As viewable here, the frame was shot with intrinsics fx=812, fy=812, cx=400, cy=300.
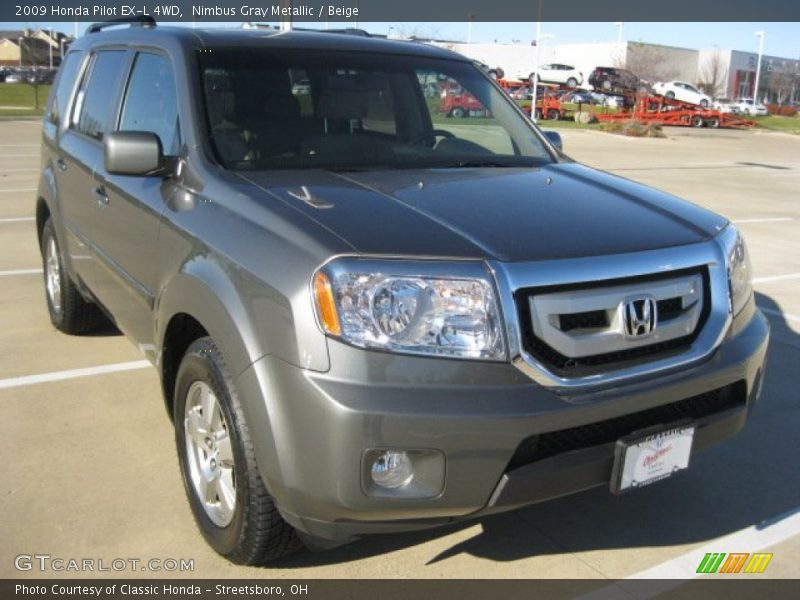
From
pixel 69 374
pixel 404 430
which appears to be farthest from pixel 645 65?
pixel 404 430

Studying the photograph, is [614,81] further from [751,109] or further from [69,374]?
[69,374]

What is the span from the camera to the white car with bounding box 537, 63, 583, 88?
59062 mm

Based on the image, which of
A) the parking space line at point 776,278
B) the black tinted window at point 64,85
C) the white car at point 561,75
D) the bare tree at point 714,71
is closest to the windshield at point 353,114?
the black tinted window at point 64,85

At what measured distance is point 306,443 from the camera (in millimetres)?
2318

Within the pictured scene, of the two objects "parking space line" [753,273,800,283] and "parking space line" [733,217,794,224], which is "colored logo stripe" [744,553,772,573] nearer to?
"parking space line" [753,273,800,283]

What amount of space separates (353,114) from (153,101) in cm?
92

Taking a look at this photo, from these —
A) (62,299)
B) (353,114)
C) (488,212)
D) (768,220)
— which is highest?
(353,114)

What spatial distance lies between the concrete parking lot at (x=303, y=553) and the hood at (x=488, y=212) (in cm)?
121

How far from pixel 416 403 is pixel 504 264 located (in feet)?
1.64

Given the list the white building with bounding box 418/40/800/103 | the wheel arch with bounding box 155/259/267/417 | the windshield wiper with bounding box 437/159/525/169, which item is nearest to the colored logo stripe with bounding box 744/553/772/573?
the windshield wiper with bounding box 437/159/525/169

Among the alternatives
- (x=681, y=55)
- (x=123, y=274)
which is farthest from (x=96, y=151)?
(x=681, y=55)

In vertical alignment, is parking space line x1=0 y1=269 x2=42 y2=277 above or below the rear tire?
below

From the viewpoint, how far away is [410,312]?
93.1 inches

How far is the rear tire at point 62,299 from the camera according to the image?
204 inches
